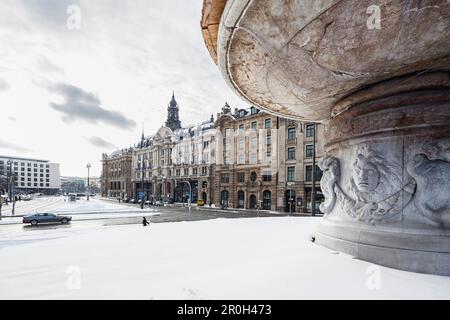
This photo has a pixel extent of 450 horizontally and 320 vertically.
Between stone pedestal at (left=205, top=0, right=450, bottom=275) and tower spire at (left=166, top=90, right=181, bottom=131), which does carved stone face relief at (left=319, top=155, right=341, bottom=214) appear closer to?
stone pedestal at (left=205, top=0, right=450, bottom=275)

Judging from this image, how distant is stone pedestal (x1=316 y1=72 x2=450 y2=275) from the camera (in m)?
3.65

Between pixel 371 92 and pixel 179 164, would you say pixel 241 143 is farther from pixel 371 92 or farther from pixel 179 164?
pixel 371 92

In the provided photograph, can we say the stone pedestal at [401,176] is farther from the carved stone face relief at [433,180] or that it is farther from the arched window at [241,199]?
the arched window at [241,199]

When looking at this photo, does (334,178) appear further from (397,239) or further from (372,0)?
(372,0)

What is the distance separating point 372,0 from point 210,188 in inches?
1904

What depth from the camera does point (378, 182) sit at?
160 inches

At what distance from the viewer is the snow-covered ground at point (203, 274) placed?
2.99m

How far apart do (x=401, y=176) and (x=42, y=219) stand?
30869mm

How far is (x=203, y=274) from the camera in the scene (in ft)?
11.7

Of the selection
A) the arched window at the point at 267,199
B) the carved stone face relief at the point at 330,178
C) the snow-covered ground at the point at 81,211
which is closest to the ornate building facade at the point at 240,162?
the arched window at the point at 267,199

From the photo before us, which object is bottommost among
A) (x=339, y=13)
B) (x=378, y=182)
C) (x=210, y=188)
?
(x=210, y=188)

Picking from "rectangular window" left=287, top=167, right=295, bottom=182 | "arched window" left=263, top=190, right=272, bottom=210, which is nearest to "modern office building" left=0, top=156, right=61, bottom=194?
"arched window" left=263, top=190, right=272, bottom=210

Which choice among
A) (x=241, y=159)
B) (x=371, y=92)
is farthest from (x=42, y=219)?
(x=371, y=92)
